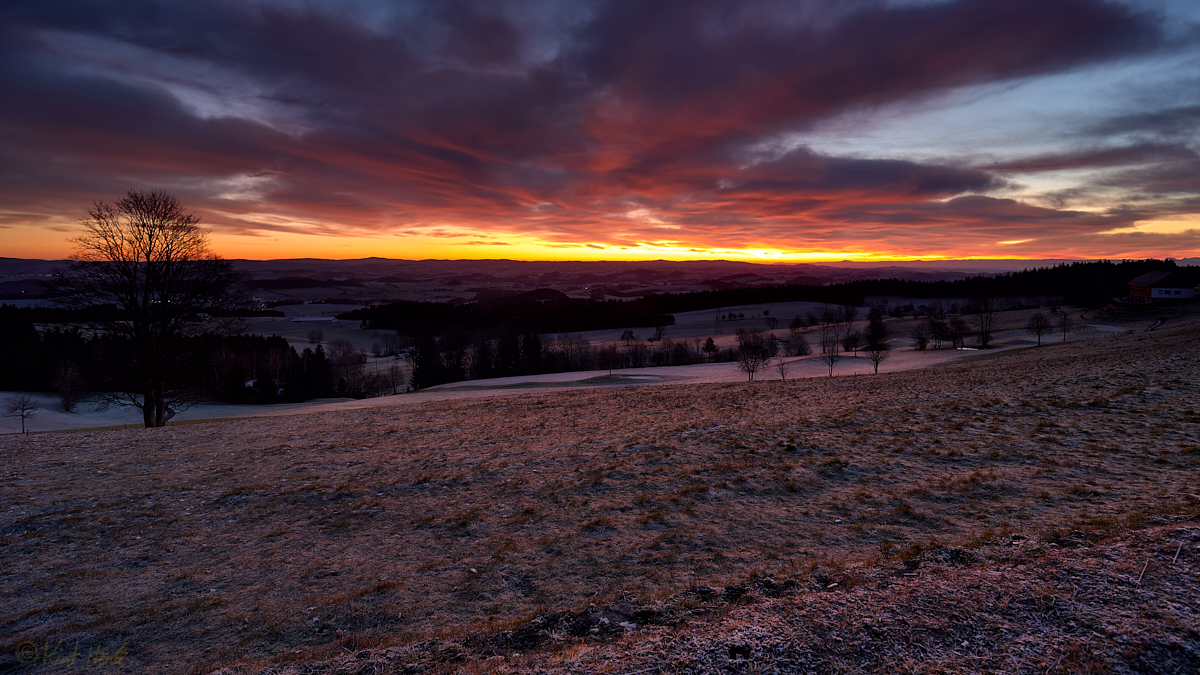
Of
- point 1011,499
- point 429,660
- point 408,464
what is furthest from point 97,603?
point 1011,499

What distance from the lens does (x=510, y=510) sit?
10.2 metres

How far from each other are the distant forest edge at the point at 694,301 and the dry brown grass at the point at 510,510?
288 ft

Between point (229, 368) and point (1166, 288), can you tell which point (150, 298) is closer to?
point (229, 368)

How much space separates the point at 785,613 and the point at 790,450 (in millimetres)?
8201

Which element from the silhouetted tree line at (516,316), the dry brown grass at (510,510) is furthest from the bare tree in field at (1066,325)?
the silhouetted tree line at (516,316)

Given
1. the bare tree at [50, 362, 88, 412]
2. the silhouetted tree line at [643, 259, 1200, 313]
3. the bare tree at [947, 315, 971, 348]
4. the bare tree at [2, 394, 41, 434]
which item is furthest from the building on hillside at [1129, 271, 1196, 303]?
the bare tree at [50, 362, 88, 412]

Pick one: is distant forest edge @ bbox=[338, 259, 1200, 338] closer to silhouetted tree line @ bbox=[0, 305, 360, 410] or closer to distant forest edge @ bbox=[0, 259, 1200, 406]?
distant forest edge @ bbox=[0, 259, 1200, 406]

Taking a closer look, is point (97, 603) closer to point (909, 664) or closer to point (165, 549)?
point (165, 549)

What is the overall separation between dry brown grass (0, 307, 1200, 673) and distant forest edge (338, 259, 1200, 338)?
8786 cm

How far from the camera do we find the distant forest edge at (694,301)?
118 meters

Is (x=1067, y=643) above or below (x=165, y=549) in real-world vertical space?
above

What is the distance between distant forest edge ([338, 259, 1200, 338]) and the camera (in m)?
118

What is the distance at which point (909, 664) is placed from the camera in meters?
4.49

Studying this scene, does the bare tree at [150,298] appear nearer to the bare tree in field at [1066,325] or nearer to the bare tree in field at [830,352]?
the bare tree in field at [830,352]
